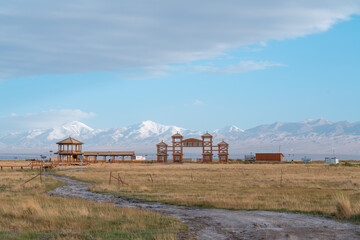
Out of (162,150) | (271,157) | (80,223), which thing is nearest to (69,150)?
(162,150)

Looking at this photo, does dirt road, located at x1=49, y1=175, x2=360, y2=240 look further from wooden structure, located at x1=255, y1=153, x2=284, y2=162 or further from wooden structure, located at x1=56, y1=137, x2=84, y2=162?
→ wooden structure, located at x1=255, y1=153, x2=284, y2=162

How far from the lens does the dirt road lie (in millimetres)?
15219

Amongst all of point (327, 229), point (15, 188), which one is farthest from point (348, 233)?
point (15, 188)

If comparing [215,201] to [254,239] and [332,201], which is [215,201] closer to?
[332,201]

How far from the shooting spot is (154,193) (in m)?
30.2

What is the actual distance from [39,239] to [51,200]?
1096 cm

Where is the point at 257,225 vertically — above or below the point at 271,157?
below

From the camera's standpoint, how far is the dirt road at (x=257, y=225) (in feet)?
49.9

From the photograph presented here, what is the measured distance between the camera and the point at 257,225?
55.9 ft

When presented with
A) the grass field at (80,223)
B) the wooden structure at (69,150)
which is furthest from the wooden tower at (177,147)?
the grass field at (80,223)

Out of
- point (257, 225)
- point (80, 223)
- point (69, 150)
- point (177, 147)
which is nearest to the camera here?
point (257, 225)

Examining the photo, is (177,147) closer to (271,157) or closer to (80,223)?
(271,157)

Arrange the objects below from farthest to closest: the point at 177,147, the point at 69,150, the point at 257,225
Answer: the point at 177,147 < the point at 69,150 < the point at 257,225

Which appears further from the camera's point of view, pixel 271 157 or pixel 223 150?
pixel 271 157
